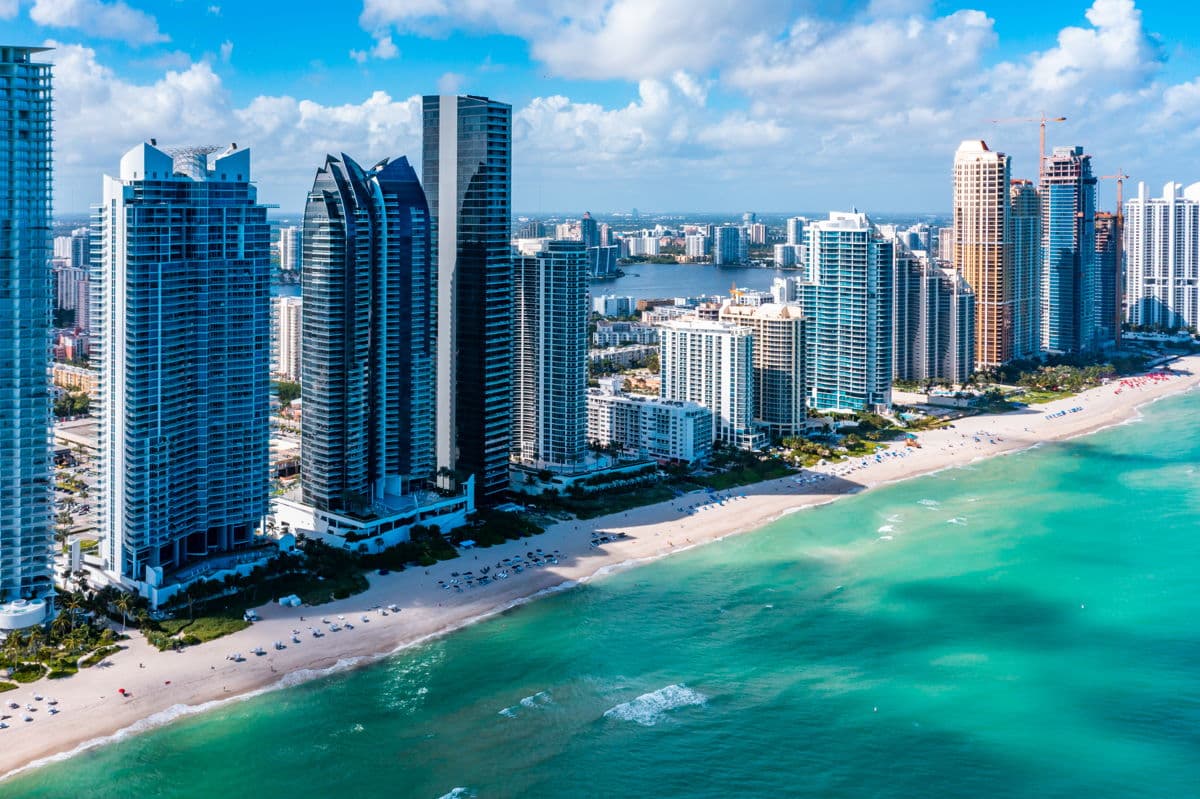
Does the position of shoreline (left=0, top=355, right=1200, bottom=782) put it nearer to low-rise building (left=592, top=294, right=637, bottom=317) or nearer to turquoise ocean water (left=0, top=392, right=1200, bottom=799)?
turquoise ocean water (left=0, top=392, right=1200, bottom=799)

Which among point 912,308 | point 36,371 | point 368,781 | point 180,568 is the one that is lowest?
point 368,781

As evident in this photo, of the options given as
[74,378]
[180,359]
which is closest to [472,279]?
[180,359]

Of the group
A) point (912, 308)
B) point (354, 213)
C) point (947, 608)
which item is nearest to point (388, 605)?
point (354, 213)

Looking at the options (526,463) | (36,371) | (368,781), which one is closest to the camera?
(368,781)

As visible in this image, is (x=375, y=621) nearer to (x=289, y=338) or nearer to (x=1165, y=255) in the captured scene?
(x=289, y=338)

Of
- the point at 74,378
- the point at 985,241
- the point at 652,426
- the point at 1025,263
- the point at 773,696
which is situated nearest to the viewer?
the point at 773,696

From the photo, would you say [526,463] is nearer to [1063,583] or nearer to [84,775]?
[1063,583]
